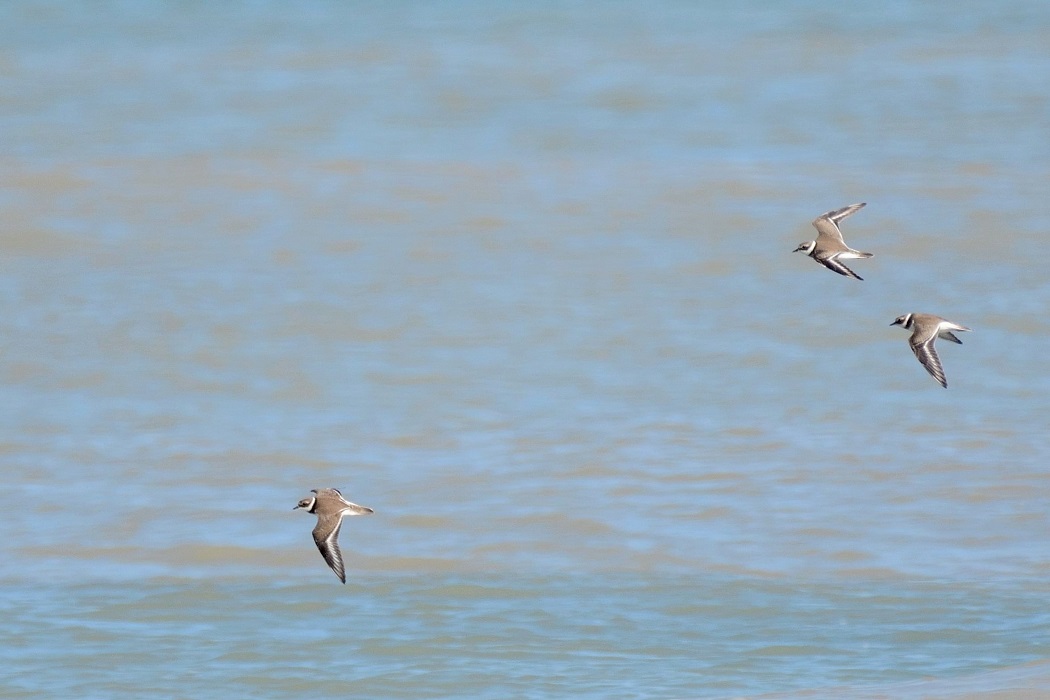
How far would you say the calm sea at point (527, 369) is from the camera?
8250 millimetres

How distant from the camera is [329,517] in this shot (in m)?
7.21

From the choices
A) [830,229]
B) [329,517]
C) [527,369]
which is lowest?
[329,517]

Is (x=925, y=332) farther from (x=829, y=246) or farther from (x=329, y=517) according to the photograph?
(x=329, y=517)

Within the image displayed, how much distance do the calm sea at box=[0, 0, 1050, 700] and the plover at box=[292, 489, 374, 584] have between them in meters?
0.84

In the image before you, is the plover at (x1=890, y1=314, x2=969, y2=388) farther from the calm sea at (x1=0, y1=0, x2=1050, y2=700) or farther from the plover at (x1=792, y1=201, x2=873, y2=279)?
the calm sea at (x1=0, y1=0, x2=1050, y2=700)

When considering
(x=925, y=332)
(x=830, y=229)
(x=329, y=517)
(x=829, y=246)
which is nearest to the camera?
(x=329, y=517)

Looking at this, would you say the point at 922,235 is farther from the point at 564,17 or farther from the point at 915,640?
the point at 564,17

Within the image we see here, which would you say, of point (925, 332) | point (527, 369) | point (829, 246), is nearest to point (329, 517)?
point (925, 332)

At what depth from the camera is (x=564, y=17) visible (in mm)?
26438

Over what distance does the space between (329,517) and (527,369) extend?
585cm

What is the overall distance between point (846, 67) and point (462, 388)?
11533 millimetres

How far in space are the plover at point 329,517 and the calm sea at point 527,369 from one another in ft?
2.75

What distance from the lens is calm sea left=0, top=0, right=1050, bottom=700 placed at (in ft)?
27.1

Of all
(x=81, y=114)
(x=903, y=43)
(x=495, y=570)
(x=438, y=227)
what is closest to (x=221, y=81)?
(x=81, y=114)
